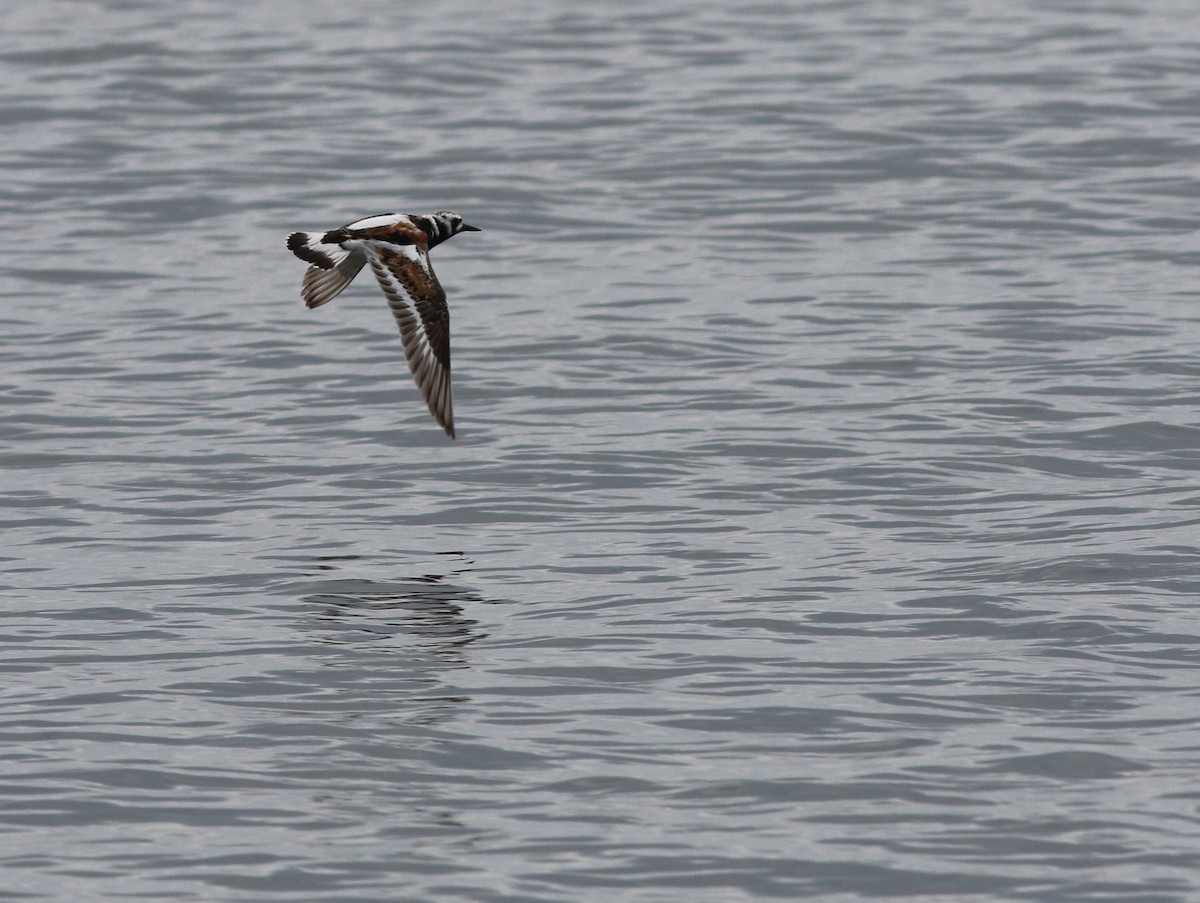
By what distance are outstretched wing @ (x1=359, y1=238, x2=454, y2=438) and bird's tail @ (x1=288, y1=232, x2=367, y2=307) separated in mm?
293

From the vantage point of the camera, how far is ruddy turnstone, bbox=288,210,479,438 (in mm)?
11172

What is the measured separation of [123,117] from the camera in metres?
21.7

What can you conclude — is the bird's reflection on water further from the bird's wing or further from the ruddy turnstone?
the bird's wing

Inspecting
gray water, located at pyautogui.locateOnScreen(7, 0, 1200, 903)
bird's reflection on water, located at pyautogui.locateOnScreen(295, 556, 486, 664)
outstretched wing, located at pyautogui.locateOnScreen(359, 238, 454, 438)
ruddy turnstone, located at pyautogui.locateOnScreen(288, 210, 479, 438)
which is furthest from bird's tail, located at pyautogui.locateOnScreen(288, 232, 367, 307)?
bird's reflection on water, located at pyautogui.locateOnScreen(295, 556, 486, 664)

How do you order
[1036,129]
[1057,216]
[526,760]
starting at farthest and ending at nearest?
[1036,129]
[1057,216]
[526,760]

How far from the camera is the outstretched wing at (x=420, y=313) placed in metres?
11.1

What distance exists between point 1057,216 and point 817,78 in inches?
225

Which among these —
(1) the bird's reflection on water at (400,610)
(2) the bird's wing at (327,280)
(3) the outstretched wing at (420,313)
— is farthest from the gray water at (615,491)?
(2) the bird's wing at (327,280)

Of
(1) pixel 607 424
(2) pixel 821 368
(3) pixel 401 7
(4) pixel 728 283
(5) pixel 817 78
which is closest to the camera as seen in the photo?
(1) pixel 607 424

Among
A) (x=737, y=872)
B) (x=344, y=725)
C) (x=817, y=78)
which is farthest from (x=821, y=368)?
(x=817, y=78)

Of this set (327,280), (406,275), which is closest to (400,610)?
(406,275)

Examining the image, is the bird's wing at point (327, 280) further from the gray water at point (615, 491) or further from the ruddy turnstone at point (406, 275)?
the gray water at point (615, 491)

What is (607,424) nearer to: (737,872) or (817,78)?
(737,872)

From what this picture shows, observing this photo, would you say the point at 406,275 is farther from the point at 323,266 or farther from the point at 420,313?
the point at 323,266
